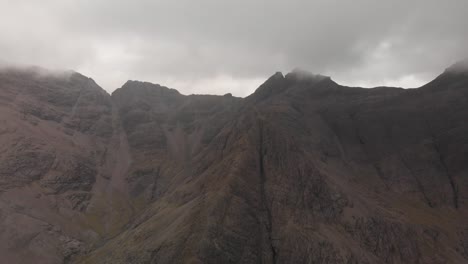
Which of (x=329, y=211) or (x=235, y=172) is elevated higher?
(x=235, y=172)

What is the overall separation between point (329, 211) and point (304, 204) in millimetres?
11468

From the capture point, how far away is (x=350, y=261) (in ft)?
534

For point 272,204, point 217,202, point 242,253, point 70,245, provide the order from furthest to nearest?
1. point 70,245
2. point 272,204
3. point 217,202
4. point 242,253

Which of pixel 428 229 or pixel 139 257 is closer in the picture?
pixel 139 257

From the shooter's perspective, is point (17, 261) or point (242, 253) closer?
point (242, 253)

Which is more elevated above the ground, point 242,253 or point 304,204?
point 304,204

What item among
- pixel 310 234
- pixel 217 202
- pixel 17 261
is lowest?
pixel 17 261

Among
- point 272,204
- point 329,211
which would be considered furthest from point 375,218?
point 272,204

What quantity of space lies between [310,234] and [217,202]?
3968 cm

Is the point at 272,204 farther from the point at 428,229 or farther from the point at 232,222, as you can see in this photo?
the point at 428,229

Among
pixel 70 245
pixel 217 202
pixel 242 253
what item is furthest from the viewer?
pixel 70 245

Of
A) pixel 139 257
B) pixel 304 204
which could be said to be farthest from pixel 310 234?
pixel 139 257

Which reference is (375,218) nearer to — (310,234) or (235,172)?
(310,234)

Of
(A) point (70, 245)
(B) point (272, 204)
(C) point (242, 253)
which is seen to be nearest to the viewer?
(C) point (242, 253)
